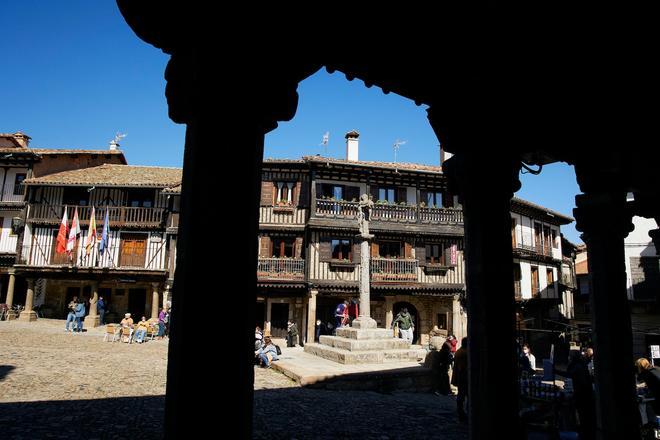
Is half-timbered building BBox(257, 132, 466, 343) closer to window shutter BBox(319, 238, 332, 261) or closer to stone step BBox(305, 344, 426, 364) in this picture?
window shutter BBox(319, 238, 332, 261)

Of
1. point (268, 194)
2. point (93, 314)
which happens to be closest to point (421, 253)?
point (268, 194)

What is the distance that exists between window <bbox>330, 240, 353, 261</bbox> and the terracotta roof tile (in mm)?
9847

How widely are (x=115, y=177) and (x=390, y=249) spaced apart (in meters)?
17.7

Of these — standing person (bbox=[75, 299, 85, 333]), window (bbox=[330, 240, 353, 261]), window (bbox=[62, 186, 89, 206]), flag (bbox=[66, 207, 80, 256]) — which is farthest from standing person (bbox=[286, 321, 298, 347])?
window (bbox=[62, 186, 89, 206])

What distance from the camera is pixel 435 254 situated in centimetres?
2442

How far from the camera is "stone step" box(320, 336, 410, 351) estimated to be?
40.1 ft

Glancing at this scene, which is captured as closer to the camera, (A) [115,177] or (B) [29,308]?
(B) [29,308]

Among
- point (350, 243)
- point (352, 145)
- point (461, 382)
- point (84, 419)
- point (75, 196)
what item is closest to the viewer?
point (84, 419)

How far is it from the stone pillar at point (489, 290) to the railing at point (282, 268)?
1953cm

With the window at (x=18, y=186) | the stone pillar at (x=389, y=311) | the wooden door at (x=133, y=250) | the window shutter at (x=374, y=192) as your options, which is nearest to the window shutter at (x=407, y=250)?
the stone pillar at (x=389, y=311)

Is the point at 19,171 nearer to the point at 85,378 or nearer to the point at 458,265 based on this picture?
the point at 85,378

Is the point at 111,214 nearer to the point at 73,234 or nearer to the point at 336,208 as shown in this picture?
the point at 73,234

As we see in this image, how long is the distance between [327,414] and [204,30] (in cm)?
669

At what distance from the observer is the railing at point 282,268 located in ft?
73.6
